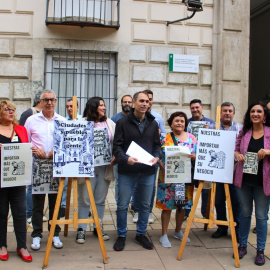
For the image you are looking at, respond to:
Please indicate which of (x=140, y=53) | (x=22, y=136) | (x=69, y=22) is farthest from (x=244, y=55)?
(x=22, y=136)

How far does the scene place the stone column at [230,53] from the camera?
25.8 feet

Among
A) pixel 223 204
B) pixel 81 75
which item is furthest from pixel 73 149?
pixel 81 75

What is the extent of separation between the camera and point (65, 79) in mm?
7723

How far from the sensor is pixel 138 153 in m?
3.89

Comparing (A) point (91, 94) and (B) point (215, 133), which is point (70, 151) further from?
(A) point (91, 94)

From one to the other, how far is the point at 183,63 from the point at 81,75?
7.64ft

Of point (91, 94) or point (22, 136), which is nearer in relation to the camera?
point (22, 136)

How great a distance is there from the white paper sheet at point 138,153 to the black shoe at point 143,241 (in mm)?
1043

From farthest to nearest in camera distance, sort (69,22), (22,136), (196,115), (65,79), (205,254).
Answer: (65,79), (69,22), (196,115), (205,254), (22,136)

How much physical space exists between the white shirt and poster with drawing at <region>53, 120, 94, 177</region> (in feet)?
0.95

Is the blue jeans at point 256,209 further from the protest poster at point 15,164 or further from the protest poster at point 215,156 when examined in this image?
the protest poster at point 15,164

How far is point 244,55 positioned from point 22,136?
600 cm

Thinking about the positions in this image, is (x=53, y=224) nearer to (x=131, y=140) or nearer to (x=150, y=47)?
(x=131, y=140)

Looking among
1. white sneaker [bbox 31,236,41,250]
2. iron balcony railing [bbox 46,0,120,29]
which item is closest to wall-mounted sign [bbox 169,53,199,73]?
iron balcony railing [bbox 46,0,120,29]
